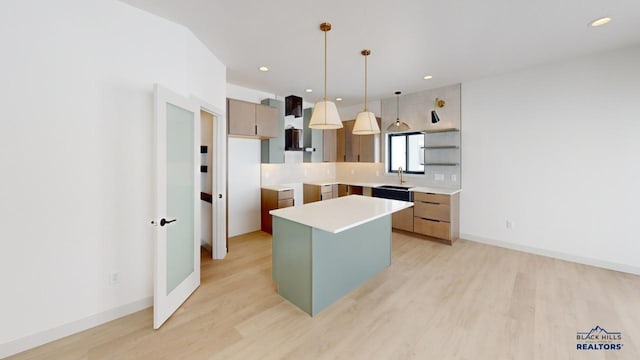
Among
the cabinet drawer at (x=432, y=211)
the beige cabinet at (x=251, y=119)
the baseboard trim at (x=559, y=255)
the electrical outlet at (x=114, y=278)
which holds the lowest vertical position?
the baseboard trim at (x=559, y=255)

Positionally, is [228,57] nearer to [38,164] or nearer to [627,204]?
[38,164]

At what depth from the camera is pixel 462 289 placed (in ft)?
8.92

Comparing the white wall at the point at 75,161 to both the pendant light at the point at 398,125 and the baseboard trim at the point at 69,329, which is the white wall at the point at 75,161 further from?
the pendant light at the point at 398,125

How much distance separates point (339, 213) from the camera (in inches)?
98.1

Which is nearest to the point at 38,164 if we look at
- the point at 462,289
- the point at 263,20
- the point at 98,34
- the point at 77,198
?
the point at 77,198

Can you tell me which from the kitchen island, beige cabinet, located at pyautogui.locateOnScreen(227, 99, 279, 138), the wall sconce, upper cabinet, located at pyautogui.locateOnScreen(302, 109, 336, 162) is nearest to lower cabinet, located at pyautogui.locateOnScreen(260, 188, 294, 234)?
beige cabinet, located at pyautogui.locateOnScreen(227, 99, 279, 138)

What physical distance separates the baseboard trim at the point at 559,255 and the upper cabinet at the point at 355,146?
2.39 metres

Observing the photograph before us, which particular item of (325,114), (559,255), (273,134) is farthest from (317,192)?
(559,255)

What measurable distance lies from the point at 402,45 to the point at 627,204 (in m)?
3.50

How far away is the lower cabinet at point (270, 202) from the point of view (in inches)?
179

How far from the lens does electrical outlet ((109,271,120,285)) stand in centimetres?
215

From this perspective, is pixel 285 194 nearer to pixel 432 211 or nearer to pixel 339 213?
pixel 339 213

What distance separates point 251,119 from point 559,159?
4.73 meters
